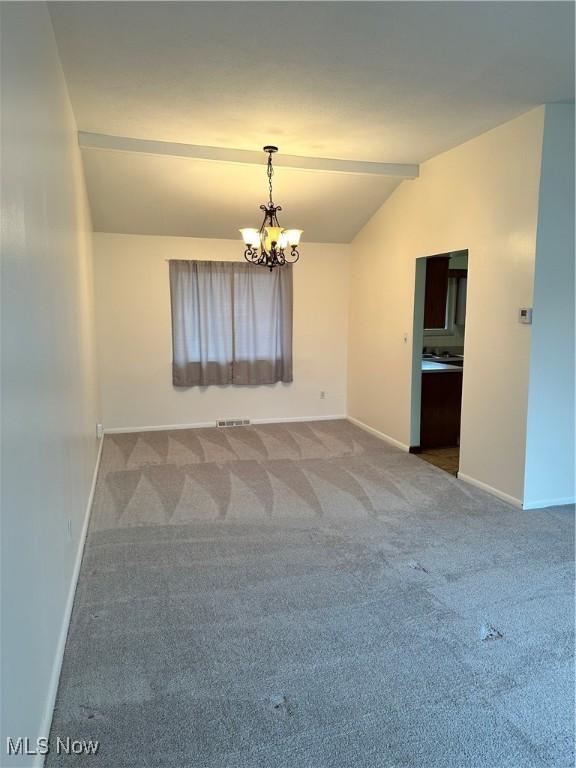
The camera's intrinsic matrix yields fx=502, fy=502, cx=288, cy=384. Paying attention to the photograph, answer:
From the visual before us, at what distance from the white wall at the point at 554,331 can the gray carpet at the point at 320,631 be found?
341 millimetres

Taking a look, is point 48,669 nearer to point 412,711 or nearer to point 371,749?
point 371,749

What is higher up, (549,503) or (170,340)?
(170,340)

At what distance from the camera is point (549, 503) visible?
384cm

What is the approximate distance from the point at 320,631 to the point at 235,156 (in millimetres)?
3800

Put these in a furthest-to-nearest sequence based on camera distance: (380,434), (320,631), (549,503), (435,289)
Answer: (380,434) < (435,289) < (549,503) < (320,631)

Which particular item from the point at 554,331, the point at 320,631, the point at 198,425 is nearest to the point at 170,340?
the point at 198,425

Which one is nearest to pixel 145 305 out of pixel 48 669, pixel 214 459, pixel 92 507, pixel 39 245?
pixel 214 459

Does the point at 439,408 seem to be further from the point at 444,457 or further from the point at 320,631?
the point at 320,631

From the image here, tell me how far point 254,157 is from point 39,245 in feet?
9.21

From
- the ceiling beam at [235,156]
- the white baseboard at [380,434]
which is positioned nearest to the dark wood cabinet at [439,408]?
the white baseboard at [380,434]

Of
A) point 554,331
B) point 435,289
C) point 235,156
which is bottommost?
point 554,331

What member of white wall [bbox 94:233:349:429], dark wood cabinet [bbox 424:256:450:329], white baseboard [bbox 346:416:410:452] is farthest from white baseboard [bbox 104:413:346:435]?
dark wood cabinet [bbox 424:256:450:329]

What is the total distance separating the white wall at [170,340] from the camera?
6.03m

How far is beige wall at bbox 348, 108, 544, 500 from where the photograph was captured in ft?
12.0
